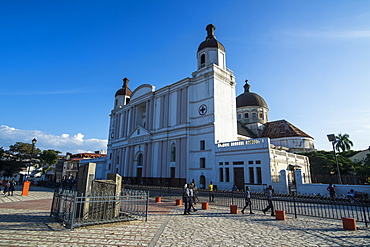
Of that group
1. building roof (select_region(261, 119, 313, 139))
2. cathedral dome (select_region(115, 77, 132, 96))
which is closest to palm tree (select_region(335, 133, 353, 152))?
building roof (select_region(261, 119, 313, 139))

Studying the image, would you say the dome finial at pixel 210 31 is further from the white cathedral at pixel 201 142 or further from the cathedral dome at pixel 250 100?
the cathedral dome at pixel 250 100

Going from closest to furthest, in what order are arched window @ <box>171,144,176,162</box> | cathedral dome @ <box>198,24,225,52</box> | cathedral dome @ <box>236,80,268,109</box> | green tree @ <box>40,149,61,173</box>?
arched window @ <box>171,144,176,162</box> < cathedral dome @ <box>198,24,225,52</box> < green tree @ <box>40,149,61,173</box> < cathedral dome @ <box>236,80,268,109</box>

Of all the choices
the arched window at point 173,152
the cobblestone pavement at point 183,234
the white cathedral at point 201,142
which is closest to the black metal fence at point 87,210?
the cobblestone pavement at point 183,234

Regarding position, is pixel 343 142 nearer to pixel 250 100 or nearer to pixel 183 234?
pixel 250 100

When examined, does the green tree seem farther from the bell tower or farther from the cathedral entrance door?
the cathedral entrance door

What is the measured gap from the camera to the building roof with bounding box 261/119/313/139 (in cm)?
4869

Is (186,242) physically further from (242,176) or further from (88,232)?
(242,176)

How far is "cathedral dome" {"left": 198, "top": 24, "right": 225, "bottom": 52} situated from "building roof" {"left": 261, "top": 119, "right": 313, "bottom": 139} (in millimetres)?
24708

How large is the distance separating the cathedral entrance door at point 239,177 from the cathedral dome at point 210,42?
19787mm

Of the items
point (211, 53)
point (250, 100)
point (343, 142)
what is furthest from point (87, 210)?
point (343, 142)

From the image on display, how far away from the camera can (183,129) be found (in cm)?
3347

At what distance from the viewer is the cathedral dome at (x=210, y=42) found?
115 feet

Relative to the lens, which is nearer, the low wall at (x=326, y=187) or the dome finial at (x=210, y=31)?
the low wall at (x=326, y=187)

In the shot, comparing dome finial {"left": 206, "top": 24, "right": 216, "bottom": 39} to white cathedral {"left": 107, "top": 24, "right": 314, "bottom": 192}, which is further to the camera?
dome finial {"left": 206, "top": 24, "right": 216, "bottom": 39}
